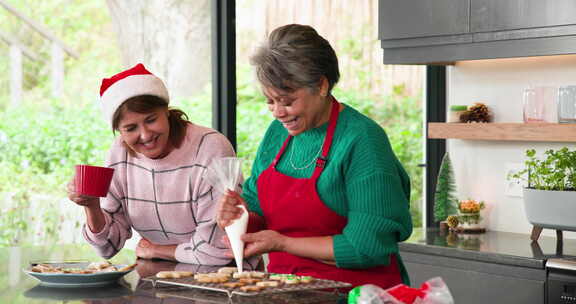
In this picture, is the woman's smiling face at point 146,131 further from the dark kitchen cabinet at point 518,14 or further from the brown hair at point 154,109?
the dark kitchen cabinet at point 518,14

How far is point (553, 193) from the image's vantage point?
330 centimetres

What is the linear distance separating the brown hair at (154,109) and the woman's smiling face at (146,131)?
0.01 m

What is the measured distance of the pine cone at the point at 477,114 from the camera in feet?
12.6

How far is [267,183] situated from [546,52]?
4.99 ft

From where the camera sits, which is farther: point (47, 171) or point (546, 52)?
point (47, 171)

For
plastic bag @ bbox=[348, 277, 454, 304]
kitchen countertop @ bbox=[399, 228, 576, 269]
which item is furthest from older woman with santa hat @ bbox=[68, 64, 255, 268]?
kitchen countertop @ bbox=[399, 228, 576, 269]

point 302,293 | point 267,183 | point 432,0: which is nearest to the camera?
point 302,293

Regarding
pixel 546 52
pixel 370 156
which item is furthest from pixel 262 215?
pixel 546 52

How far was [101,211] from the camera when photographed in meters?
2.47

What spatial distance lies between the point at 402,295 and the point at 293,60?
0.76 m

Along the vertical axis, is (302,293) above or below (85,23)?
below

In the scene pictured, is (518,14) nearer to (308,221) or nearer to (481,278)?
(481,278)

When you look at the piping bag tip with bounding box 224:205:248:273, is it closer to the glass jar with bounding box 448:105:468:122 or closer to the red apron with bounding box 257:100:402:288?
the red apron with bounding box 257:100:402:288

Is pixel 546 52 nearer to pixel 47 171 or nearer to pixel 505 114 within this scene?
pixel 505 114
